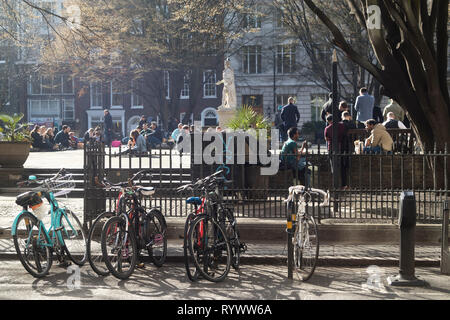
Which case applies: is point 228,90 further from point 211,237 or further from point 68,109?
point 68,109

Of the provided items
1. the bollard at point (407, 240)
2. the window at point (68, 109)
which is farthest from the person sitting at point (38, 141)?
the window at point (68, 109)

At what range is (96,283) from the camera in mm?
8156

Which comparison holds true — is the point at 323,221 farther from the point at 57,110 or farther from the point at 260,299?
the point at 57,110

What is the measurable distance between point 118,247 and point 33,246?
42.0 inches

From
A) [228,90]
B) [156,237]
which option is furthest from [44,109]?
[156,237]

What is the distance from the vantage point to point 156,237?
9156 millimetres

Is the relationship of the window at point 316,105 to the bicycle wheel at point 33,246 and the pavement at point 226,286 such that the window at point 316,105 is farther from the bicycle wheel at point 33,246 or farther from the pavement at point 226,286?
the bicycle wheel at point 33,246

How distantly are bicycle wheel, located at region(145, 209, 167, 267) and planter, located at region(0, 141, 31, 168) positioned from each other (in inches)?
417

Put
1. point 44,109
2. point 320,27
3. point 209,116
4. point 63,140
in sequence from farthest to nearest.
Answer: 1. point 44,109
2. point 209,116
3. point 320,27
4. point 63,140

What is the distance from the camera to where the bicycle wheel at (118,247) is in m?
8.22

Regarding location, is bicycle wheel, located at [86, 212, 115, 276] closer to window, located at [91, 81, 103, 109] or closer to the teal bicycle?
the teal bicycle

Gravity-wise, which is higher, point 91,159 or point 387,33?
point 387,33

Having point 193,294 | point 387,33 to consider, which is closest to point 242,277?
A: point 193,294
